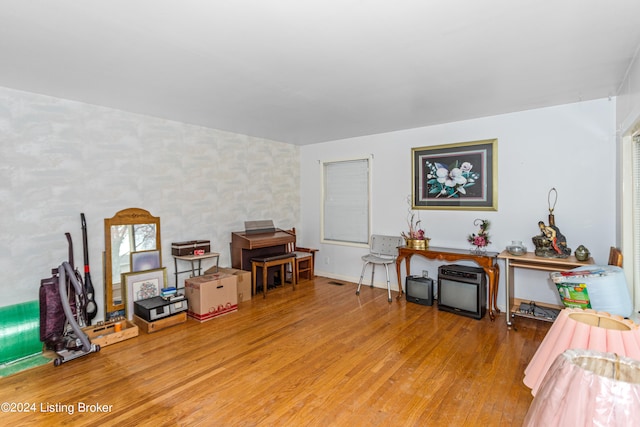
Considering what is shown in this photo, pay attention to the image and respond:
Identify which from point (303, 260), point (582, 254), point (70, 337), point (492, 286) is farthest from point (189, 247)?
point (582, 254)

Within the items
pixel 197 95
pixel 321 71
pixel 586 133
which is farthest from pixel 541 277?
pixel 197 95

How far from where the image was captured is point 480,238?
3.93 meters

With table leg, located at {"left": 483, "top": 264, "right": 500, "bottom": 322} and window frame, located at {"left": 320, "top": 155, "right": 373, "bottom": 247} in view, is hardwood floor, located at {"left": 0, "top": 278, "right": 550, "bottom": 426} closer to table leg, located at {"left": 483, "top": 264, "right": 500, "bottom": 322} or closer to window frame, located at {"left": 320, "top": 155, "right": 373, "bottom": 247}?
table leg, located at {"left": 483, "top": 264, "right": 500, "bottom": 322}

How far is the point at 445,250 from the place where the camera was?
4.12 m

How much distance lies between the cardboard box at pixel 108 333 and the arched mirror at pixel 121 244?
1.35 feet

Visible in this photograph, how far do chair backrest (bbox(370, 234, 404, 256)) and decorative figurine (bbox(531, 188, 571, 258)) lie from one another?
1.74 meters

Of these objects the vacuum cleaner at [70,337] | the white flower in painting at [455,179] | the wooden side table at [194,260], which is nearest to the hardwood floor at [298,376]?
the vacuum cleaner at [70,337]

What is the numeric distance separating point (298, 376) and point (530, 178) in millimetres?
3463

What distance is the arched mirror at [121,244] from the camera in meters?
3.65

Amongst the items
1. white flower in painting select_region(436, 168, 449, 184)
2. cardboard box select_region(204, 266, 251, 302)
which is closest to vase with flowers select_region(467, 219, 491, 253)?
white flower in painting select_region(436, 168, 449, 184)

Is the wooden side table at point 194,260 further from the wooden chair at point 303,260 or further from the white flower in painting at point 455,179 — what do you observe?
the white flower in painting at point 455,179

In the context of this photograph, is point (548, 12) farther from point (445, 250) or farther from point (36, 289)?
point (36, 289)

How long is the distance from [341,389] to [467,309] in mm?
2185

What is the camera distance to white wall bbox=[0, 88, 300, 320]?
3.08 m
